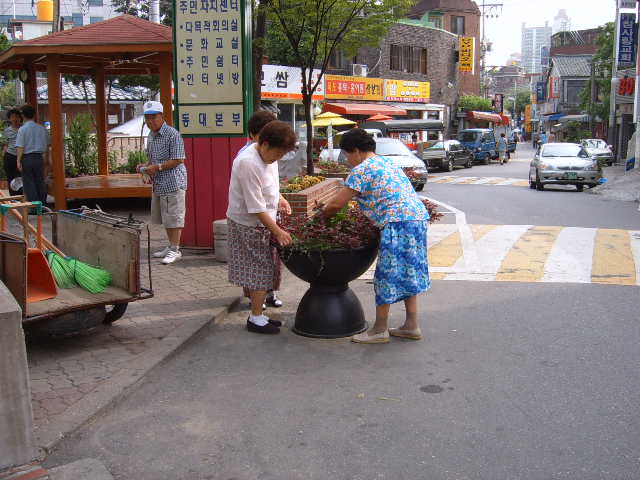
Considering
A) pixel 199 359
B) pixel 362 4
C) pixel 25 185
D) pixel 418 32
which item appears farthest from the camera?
pixel 418 32

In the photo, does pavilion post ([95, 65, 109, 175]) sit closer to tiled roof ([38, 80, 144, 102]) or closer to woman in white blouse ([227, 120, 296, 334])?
woman in white blouse ([227, 120, 296, 334])

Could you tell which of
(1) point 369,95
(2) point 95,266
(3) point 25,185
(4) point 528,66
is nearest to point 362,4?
(3) point 25,185

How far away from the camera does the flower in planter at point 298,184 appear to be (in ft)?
31.3

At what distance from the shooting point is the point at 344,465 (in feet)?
11.7

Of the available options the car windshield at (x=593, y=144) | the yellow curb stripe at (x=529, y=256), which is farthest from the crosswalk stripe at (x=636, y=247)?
the car windshield at (x=593, y=144)

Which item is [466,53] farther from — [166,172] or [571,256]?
[166,172]

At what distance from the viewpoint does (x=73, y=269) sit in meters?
5.54

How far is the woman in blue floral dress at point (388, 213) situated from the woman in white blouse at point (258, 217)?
1.56 feet

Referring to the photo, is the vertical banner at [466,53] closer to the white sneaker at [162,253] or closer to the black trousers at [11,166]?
the black trousers at [11,166]

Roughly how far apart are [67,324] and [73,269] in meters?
0.57

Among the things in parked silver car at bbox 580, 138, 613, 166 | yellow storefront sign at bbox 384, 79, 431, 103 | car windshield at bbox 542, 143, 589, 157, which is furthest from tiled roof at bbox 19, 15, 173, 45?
yellow storefront sign at bbox 384, 79, 431, 103

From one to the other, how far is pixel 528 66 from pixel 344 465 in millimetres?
204042

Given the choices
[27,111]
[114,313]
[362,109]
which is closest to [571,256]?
[114,313]

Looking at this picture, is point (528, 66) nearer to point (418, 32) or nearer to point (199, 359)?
point (418, 32)
